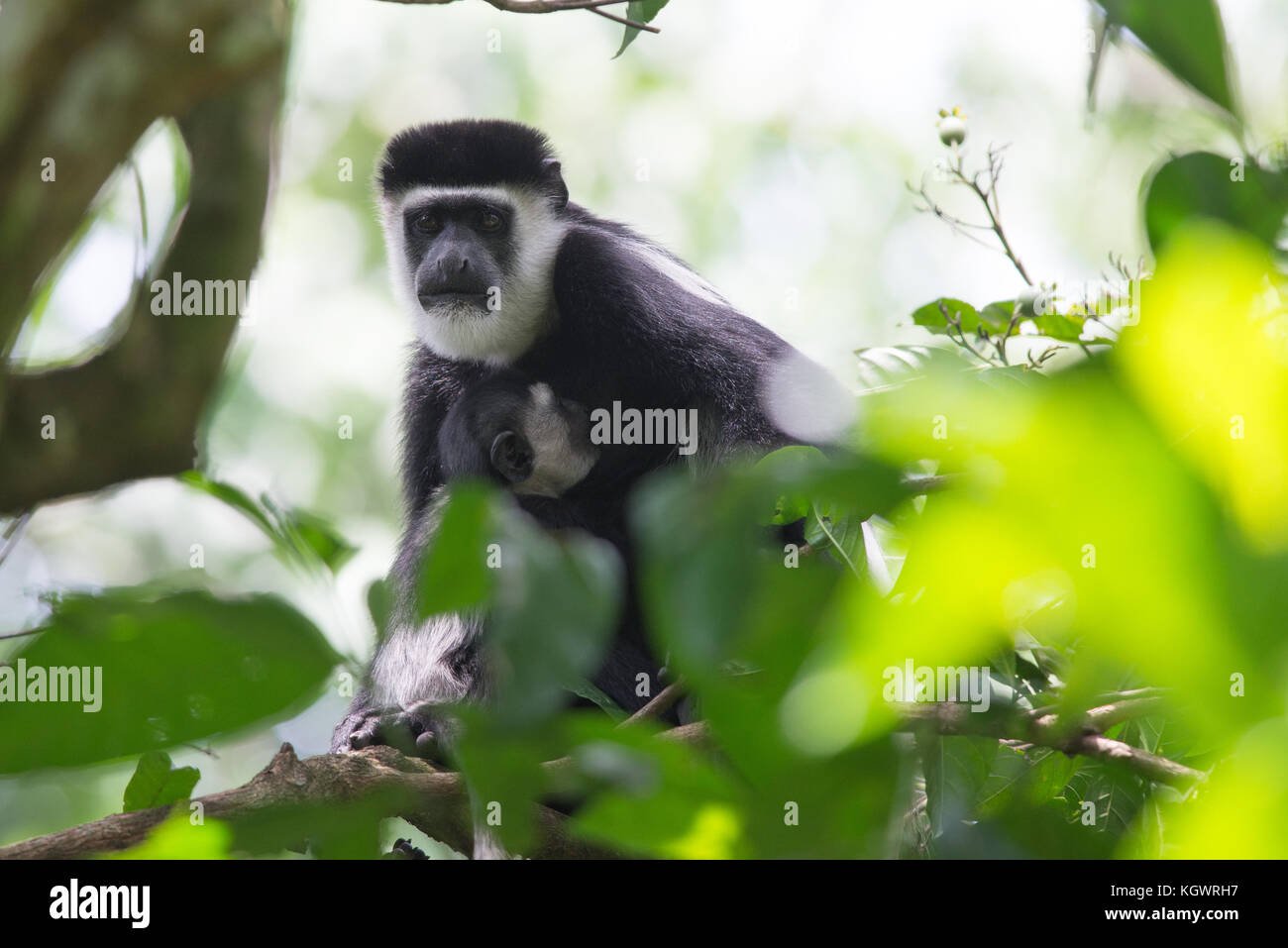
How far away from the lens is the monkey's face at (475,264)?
11.9 ft

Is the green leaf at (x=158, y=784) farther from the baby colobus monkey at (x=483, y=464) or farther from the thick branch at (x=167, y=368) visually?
the baby colobus monkey at (x=483, y=464)

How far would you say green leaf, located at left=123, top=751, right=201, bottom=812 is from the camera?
3.29 feet

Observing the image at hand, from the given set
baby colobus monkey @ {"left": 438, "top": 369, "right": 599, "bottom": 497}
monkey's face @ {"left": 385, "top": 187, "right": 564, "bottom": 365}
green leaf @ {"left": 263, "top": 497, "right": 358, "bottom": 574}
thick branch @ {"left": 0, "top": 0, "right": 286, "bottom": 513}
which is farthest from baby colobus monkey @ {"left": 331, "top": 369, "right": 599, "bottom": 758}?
green leaf @ {"left": 263, "top": 497, "right": 358, "bottom": 574}

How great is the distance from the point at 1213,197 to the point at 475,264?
3.49 m

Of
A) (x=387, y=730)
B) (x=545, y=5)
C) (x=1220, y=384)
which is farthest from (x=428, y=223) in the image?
(x=1220, y=384)

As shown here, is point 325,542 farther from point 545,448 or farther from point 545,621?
point 545,448

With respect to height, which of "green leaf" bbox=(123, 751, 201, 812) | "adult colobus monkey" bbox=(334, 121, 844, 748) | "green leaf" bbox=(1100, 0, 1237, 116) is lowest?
"green leaf" bbox=(123, 751, 201, 812)

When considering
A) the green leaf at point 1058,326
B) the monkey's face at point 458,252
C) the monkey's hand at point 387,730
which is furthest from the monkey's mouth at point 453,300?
the green leaf at point 1058,326

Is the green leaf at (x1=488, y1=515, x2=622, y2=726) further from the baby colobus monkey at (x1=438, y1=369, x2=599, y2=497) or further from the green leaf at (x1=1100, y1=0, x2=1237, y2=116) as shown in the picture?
the baby colobus monkey at (x1=438, y1=369, x2=599, y2=497)

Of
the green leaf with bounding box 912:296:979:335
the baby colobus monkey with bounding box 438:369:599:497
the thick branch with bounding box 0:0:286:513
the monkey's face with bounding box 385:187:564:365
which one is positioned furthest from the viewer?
the monkey's face with bounding box 385:187:564:365

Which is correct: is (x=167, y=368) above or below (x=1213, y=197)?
above

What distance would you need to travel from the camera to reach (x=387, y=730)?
1.25 m

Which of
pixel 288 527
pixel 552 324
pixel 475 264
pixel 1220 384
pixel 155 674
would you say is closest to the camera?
pixel 1220 384

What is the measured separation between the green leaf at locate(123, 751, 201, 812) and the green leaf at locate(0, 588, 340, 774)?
0.59 metres
